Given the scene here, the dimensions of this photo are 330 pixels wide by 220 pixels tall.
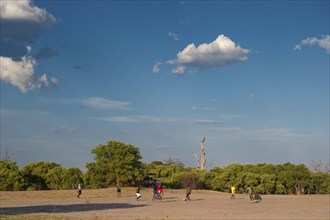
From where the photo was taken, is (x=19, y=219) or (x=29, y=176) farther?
(x=29, y=176)

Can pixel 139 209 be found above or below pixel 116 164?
below

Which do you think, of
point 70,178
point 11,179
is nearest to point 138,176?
point 70,178

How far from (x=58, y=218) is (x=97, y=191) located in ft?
110

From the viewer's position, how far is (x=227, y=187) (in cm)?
7206

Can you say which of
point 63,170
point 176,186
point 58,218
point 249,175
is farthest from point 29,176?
point 58,218

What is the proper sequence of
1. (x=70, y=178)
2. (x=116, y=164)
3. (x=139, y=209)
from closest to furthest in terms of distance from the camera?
1. (x=139, y=209)
2. (x=116, y=164)
3. (x=70, y=178)

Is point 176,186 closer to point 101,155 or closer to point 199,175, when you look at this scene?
point 199,175

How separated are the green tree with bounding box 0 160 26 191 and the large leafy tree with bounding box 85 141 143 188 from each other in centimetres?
895

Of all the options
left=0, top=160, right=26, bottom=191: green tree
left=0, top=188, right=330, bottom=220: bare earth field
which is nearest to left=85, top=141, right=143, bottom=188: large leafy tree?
left=0, top=188, right=330, bottom=220: bare earth field

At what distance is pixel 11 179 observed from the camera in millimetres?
57406

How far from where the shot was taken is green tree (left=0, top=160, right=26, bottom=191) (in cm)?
5703

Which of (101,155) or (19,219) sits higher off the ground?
(101,155)

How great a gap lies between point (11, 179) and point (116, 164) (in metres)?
13.9

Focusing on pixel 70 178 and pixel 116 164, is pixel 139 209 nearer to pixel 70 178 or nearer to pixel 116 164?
pixel 116 164
